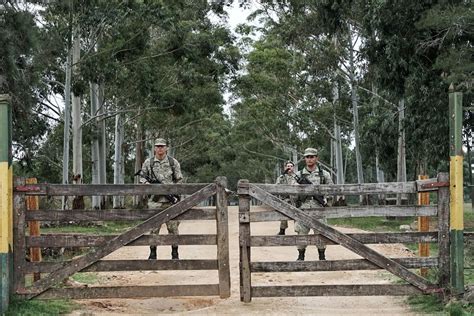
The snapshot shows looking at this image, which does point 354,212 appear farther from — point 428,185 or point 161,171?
point 161,171

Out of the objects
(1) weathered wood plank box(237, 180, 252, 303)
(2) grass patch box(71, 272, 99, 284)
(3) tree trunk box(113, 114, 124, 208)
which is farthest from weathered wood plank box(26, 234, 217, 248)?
(3) tree trunk box(113, 114, 124, 208)

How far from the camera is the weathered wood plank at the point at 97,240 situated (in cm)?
709

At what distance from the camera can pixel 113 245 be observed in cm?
710

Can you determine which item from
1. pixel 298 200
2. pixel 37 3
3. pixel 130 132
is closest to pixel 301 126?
pixel 130 132

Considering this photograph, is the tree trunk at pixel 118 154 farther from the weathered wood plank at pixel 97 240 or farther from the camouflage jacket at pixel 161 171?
the weathered wood plank at pixel 97 240

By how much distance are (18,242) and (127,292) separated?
132 centimetres

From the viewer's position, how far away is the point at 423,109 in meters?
19.7

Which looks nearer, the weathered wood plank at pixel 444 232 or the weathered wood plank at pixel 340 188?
the weathered wood plank at pixel 444 232

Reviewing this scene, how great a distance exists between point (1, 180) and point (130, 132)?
127 ft

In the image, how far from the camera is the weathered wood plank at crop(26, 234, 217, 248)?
23.3ft

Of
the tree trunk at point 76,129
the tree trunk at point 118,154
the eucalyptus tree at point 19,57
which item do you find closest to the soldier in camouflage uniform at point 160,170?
the eucalyptus tree at point 19,57

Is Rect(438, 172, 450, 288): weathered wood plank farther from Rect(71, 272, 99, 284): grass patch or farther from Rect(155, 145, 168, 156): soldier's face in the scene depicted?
Rect(71, 272, 99, 284): grass patch

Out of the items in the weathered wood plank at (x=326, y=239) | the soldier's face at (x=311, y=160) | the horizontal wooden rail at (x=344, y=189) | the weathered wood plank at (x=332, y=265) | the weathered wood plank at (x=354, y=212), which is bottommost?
the weathered wood plank at (x=332, y=265)

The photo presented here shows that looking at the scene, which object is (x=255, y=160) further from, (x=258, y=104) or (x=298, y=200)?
(x=298, y=200)
